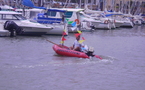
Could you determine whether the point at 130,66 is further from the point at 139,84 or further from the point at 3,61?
the point at 3,61

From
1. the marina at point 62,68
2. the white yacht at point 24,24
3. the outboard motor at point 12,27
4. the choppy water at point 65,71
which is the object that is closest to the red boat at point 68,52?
the marina at point 62,68

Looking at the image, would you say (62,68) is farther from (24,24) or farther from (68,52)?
(24,24)

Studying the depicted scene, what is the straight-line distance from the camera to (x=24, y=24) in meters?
29.3

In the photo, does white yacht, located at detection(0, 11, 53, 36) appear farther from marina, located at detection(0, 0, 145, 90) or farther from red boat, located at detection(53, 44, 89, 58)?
red boat, located at detection(53, 44, 89, 58)

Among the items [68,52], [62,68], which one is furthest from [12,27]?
[62,68]

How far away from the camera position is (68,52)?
65.3 ft

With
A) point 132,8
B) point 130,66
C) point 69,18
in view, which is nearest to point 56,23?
point 69,18

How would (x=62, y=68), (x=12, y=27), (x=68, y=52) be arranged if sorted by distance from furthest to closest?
(x=12, y=27) → (x=68, y=52) → (x=62, y=68)

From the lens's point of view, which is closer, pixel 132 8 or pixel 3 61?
pixel 3 61

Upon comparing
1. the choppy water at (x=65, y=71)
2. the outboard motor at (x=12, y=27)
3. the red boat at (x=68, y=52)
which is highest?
the outboard motor at (x=12, y=27)

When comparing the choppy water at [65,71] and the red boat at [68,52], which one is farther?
the red boat at [68,52]

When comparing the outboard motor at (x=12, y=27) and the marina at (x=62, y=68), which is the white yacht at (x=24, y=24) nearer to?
the outboard motor at (x=12, y=27)

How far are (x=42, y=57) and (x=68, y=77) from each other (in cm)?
486

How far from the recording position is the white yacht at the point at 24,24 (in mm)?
29359
